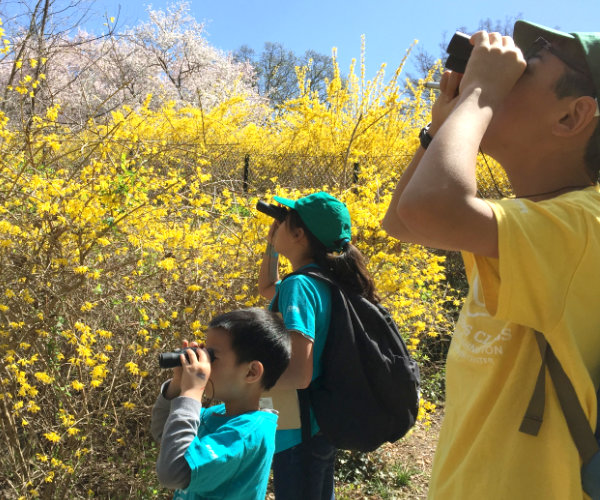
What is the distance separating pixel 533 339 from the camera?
93cm

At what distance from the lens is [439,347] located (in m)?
5.85

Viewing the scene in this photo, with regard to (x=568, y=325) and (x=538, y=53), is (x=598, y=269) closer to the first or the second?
(x=568, y=325)

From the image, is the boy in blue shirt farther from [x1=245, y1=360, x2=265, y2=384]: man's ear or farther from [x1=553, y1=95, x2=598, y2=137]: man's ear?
[x1=553, y1=95, x2=598, y2=137]: man's ear

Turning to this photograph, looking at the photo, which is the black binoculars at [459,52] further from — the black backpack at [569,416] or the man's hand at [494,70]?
the black backpack at [569,416]

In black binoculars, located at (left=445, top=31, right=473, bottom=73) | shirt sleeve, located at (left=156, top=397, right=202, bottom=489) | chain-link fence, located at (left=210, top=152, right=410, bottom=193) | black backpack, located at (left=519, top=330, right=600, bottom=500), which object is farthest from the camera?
chain-link fence, located at (left=210, top=152, right=410, bottom=193)

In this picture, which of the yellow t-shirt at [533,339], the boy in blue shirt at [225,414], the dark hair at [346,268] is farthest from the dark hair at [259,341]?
the yellow t-shirt at [533,339]

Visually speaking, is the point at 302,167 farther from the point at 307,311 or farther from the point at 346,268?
the point at 307,311

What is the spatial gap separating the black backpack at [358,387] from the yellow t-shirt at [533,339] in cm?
102

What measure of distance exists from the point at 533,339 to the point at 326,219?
1.38m

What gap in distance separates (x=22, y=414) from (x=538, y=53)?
8.93ft

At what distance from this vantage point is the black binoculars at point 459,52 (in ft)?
3.63

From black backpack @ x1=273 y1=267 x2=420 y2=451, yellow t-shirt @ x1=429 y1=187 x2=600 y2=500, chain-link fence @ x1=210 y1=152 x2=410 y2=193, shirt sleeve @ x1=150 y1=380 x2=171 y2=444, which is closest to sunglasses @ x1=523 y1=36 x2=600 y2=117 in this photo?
yellow t-shirt @ x1=429 y1=187 x2=600 y2=500

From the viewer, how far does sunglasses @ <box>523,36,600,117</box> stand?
3.19 ft

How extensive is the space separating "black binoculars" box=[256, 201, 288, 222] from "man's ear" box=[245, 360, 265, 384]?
2.64ft
